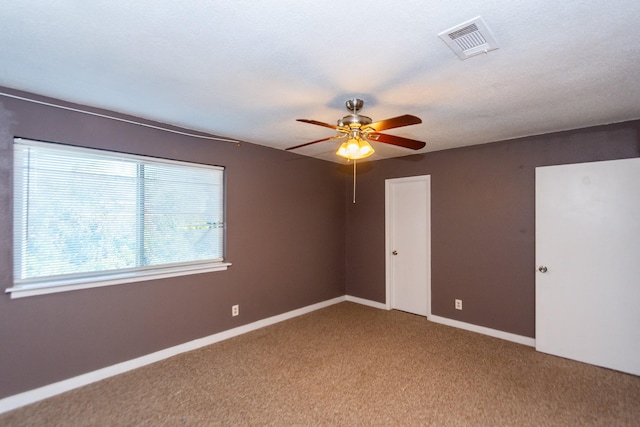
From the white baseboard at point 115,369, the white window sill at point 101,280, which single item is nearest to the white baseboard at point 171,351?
the white baseboard at point 115,369

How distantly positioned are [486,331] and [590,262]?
1353 mm

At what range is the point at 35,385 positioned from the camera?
93.8 inches

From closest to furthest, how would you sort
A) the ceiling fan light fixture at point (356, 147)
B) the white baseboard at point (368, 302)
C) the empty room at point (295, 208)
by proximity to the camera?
the empty room at point (295, 208)
the ceiling fan light fixture at point (356, 147)
the white baseboard at point (368, 302)

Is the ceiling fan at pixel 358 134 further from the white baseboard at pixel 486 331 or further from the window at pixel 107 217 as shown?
the white baseboard at pixel 486 331

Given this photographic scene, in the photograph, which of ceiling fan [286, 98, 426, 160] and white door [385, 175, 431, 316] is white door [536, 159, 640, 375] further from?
ceiling fan [286, 98, 426, 160]

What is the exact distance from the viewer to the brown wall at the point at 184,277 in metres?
2.34

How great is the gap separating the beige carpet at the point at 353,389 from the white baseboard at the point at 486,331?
0.11 metres

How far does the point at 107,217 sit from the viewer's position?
2.77 metres

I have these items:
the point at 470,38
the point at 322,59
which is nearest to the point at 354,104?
the point at 322,59

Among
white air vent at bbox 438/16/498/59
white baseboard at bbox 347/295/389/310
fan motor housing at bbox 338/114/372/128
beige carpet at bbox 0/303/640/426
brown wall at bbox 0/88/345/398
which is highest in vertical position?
white air vent at bbox 438/16/498/59

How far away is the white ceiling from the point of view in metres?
1.42

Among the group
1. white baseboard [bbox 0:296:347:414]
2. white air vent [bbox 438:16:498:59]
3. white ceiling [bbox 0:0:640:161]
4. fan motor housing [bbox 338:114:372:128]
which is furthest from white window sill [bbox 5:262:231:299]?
white air vent [bbox 438:16:498:59]

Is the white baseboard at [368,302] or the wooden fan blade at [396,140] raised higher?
the wooden fan blade at [396,140]

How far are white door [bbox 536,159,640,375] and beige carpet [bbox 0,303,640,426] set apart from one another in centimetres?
23
